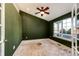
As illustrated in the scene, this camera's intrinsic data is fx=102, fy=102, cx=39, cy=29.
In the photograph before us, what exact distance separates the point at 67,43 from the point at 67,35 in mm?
543

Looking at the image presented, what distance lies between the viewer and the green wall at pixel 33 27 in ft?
30.0

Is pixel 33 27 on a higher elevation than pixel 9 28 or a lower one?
higher

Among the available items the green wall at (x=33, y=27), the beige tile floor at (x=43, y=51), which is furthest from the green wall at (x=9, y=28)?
the green wall at (x=33, y=27)

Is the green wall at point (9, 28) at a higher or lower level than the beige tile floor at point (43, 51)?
higher

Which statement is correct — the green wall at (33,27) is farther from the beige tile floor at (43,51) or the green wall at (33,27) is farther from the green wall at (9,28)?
the green wall at (9,28)

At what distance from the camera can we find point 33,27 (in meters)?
9.59

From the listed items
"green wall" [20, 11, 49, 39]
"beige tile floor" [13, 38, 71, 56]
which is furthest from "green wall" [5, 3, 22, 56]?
"green wall" [20, 11, 49, 39]

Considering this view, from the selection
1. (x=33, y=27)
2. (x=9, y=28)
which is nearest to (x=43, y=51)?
(x=9, y=28)

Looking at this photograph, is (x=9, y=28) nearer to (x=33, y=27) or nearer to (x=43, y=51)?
(x=43, y=51)

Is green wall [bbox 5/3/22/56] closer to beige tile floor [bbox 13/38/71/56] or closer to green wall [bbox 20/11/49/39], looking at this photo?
beige tile floor [bbox 13/38/71/56]

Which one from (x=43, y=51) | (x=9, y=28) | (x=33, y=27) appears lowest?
(x=43, y=51)

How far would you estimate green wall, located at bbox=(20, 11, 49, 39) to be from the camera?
30.0 ft

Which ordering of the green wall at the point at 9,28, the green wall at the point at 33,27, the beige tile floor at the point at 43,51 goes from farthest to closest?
the green wall at the point at 33,27 < the beige tile floor at the point at 43,51 < the green wall at the point at 9,28

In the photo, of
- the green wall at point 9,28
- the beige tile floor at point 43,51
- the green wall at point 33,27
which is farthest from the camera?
the green wall at point 33,27
